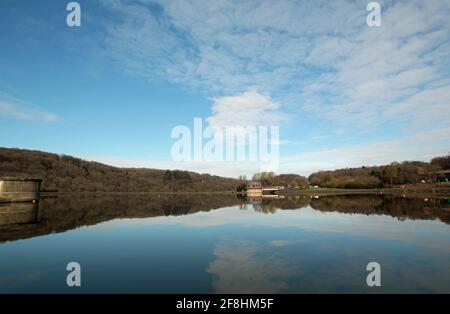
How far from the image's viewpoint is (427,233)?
16875mm

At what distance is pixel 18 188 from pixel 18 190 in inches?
14.1

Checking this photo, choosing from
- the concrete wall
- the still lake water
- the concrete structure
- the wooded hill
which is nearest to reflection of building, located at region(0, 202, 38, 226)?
the still lake water

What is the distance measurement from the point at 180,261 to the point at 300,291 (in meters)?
5.13

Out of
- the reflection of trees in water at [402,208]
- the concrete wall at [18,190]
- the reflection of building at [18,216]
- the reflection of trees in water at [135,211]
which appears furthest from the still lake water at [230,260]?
the concrete wall at [18,190]

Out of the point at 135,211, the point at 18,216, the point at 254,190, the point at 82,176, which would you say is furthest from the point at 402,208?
the point at 82,176

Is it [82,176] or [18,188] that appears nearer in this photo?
[18,188]

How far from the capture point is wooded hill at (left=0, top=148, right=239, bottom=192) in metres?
118

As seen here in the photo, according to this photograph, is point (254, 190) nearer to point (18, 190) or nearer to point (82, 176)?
point (18, 190)

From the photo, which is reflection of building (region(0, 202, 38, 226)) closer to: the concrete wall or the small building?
the concrete wall

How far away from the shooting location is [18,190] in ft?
169

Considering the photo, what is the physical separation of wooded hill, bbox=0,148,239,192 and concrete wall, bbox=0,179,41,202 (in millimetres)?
59195

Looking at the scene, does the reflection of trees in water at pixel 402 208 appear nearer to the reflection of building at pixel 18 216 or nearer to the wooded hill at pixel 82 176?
the reflection of building at pixel 18 216
